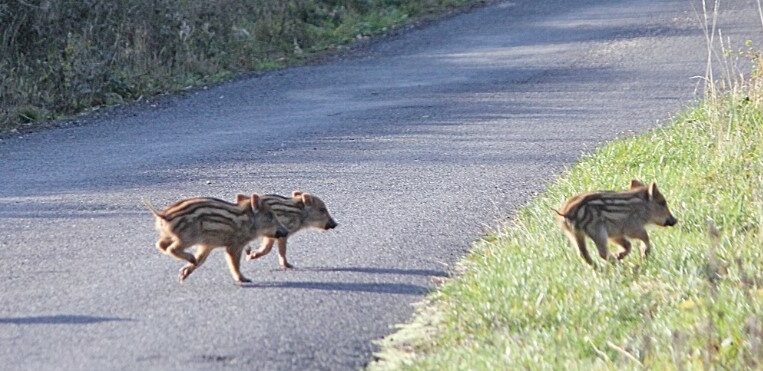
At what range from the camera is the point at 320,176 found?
11.9 meters

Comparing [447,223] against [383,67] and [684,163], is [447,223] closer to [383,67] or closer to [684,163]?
[684,163]

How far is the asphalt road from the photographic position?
286 inches

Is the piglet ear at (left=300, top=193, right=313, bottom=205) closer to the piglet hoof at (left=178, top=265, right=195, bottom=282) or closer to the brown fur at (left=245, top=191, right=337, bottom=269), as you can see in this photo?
the brown fur at (left=245, top=191, right=337, bottom=269)

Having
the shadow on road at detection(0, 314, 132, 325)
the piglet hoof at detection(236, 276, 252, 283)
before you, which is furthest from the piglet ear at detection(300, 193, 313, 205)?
the shadow on road at detection(0, 314, 132, 325)

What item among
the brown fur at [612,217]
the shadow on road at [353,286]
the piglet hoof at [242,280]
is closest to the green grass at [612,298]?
the brown fur at [612,217]

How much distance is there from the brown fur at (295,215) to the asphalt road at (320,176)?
150 mm

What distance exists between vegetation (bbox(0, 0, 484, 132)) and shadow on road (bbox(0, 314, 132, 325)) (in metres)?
8.18

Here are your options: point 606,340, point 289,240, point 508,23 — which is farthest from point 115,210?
point 508,23

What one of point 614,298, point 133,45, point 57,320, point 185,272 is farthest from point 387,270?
point 133,45

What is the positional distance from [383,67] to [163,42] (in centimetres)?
309

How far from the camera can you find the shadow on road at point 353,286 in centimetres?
810

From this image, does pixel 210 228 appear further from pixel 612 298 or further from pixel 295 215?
pixel 612 298

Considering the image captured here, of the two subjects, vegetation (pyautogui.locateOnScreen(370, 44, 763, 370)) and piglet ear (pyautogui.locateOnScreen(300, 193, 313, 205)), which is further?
piglet ear (pyautogui.locateOnScreen(300, 193, 313, 205))

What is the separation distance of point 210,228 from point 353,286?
3.05 ft
